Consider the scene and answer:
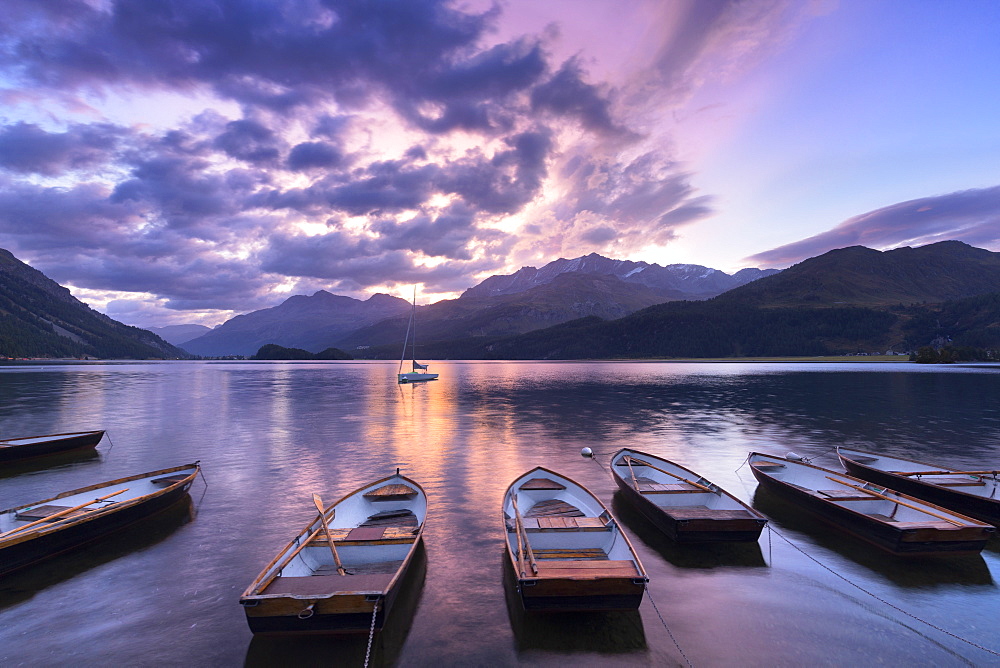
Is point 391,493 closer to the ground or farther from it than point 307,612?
closer to the ground

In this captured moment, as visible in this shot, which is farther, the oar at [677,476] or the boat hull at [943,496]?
the oar at [677,476]

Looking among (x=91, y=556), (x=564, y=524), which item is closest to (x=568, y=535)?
(x=564, y=524)

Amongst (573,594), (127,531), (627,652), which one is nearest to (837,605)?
(627,652)

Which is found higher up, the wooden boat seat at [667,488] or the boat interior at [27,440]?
the boat interior at [27,440]

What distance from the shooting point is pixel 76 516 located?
1762 centimetres

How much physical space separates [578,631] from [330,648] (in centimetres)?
671

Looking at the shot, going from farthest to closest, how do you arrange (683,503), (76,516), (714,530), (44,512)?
1. (683,503)
2. (44,512)
3. (76,516)
4. (714,530)

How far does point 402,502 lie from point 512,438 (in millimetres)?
24506

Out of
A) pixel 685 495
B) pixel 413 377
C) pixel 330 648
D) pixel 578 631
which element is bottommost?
pixel 578 631

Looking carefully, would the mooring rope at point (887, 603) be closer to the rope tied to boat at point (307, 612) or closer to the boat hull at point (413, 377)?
the rope tied to boat at point (307, 612)

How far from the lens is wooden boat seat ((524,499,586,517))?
18562 millimetres

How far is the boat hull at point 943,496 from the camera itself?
61.9 ft

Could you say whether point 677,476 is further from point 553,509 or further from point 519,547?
point 519,547

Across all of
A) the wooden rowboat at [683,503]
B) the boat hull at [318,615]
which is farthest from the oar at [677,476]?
the boat hull at [318,615]
